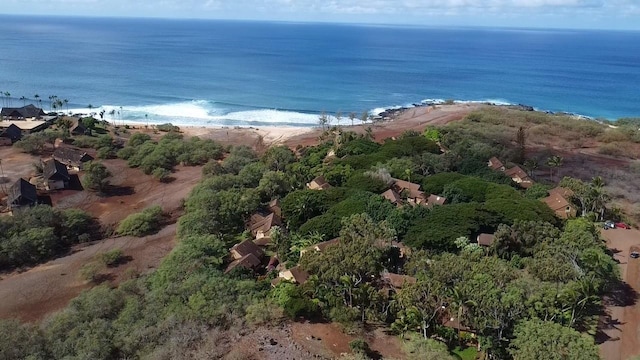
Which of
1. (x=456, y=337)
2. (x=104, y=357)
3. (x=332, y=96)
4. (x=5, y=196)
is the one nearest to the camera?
(x=104, y=357)

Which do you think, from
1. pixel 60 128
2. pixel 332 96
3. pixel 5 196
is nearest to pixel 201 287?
pixel 5 196

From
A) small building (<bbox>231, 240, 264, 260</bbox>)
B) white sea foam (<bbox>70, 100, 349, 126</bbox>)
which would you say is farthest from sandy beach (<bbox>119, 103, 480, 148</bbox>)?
small building (<bbox>231, 240, 264, 260</bbox>)

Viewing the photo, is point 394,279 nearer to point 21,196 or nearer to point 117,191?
point 117,191

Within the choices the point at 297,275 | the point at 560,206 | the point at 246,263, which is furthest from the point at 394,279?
the point at 560,206

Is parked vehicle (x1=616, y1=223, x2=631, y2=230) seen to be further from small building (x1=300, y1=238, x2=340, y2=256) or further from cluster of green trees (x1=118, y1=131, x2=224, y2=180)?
cluster of green trees (x1=118, y1=131, x2=224, y2=180)

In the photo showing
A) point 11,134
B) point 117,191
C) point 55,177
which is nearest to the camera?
point 55,177

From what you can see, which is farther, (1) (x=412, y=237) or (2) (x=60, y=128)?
(2) (x=60, y=128)

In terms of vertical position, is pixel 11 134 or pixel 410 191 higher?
pixel 11 134

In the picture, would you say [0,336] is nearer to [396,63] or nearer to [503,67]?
[396,63]
